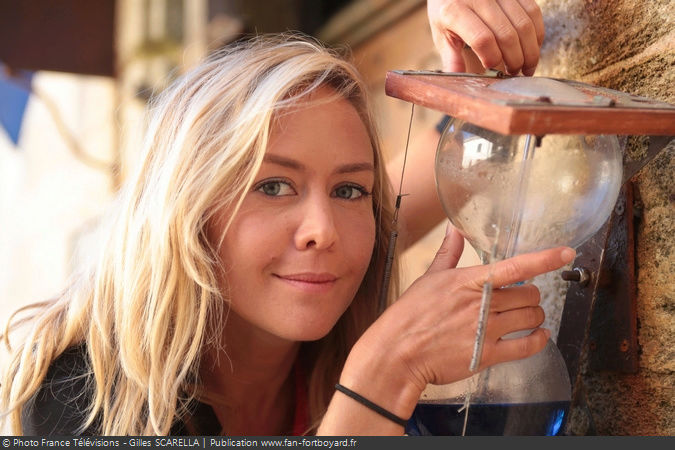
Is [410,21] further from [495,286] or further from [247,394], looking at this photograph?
[495,286]

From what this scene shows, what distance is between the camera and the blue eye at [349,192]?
4.23ft

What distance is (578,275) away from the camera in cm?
117

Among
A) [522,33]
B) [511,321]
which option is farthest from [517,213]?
[522,33]

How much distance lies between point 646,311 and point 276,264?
0.55 m

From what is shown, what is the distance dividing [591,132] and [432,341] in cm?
35

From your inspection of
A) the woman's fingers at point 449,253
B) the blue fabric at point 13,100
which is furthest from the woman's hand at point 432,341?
the blue fabric at point 13,100

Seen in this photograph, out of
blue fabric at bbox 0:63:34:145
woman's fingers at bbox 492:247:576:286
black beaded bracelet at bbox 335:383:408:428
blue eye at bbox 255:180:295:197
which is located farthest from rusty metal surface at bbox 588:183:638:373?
blue fabric at bbox 0:63:34:145

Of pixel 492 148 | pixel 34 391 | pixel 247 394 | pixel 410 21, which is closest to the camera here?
pixel 492 148

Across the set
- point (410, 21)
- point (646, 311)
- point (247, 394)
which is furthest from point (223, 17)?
point (646, 311)

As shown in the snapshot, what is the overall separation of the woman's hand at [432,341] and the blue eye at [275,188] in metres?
0.28

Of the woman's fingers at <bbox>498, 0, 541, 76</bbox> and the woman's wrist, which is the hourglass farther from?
the woman's fingers at <bbox>498, 0, 541, 76</bbox>

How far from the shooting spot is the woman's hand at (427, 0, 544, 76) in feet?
3.83

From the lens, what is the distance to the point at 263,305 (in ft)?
3.97

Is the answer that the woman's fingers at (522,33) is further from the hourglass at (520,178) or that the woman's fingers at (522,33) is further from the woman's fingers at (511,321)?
the woman's fingers at (511,321)
